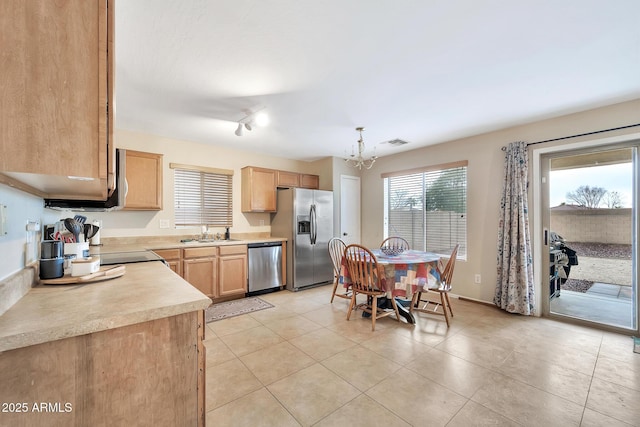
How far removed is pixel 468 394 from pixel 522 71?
2.59 meters

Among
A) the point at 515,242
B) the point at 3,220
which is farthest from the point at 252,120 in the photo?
the point at 515,242

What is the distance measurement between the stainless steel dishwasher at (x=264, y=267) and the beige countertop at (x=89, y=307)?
2747 millimetres

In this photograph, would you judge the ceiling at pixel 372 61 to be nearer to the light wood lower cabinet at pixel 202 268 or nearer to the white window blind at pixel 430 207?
the white window blind at pixel 430 207

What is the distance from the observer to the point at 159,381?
1.03 m

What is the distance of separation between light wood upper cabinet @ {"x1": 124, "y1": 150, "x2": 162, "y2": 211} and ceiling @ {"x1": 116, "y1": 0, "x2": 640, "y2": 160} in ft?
1.62

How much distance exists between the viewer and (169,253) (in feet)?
11.4

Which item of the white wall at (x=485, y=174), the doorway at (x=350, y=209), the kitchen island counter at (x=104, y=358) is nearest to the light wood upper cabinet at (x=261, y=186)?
the doorway at (x=350, y=209)

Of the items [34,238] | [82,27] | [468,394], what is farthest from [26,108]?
[468,394]

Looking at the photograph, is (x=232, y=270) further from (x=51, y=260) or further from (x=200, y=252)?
(x=51, y=260)

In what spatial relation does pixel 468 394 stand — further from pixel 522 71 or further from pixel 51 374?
pixel 522 71

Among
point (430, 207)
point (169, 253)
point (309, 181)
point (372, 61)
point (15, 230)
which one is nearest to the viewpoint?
point (15, 230)

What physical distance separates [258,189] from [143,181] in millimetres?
1681

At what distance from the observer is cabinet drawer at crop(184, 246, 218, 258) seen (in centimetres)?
360

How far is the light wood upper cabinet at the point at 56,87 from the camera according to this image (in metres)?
0.76
